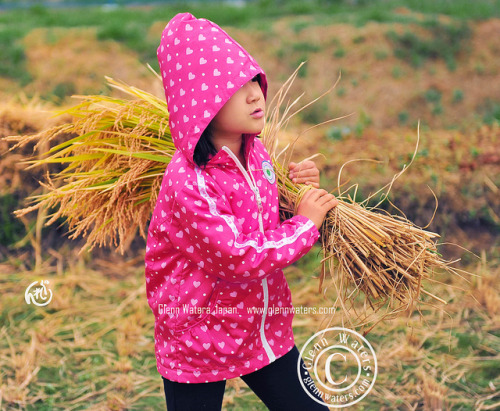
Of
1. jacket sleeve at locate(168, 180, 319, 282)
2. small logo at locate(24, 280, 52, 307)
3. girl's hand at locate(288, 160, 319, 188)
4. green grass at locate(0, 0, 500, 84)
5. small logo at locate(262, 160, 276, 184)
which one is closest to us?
jacket sleeve at locate(168, 180, 319, 282)

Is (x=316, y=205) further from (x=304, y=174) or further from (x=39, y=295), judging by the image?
(x=39, y=295)

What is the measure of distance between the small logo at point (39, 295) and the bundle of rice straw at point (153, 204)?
4.95ft

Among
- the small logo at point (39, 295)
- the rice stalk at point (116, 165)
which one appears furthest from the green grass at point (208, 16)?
the rice stalk at point (116, 165)

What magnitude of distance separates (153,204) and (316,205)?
0.56 metres

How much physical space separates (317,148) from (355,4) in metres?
3.39

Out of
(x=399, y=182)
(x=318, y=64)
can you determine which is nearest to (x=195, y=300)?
(x=399, y=182)

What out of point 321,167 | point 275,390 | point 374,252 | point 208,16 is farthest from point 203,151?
point 208,16

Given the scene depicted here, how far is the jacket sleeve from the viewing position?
1.45 meters

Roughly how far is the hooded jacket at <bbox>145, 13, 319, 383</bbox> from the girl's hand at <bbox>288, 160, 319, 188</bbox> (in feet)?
0.65

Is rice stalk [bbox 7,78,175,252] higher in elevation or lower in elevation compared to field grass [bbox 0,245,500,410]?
higher

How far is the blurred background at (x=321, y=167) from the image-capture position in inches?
106

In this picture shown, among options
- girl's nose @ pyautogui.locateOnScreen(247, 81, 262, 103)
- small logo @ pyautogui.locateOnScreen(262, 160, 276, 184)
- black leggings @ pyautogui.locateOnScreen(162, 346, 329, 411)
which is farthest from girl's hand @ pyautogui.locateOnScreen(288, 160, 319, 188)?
black leggings @ pyautogui.locateOnScreen(162, 346, 329, 411)

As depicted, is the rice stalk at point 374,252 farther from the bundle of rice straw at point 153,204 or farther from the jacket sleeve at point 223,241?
the jacket sleeve at point 223,241

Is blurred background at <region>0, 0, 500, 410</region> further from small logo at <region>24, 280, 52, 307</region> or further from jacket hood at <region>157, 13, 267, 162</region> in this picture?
jacket hood at <region>157, 13, 267, 162</region>
